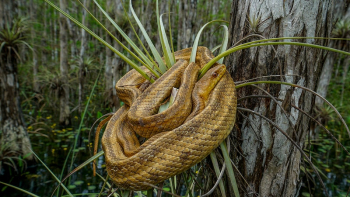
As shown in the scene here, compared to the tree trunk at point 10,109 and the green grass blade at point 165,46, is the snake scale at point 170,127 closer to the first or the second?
the green grass blade at point 165,46

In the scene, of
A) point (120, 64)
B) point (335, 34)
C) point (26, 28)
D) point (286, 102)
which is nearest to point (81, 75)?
point (120, 64)

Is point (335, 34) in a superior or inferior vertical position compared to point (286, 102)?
superior

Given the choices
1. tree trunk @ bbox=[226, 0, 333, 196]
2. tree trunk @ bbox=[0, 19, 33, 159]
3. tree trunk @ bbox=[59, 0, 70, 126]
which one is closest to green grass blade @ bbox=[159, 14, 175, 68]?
tree trunk @ bbox=[226, 0, 333, 196]

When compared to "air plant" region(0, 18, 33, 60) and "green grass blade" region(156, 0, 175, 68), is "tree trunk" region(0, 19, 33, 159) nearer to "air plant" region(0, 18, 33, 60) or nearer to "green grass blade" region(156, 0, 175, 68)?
"air plant" region(0, 18, 33, 60)

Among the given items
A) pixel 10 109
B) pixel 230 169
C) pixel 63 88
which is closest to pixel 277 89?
pixel 230 169

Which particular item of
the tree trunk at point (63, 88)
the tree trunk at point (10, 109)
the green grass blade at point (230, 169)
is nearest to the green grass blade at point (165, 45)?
the green grass blade at point (230, 169)

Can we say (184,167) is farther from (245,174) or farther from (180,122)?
(245,174)
